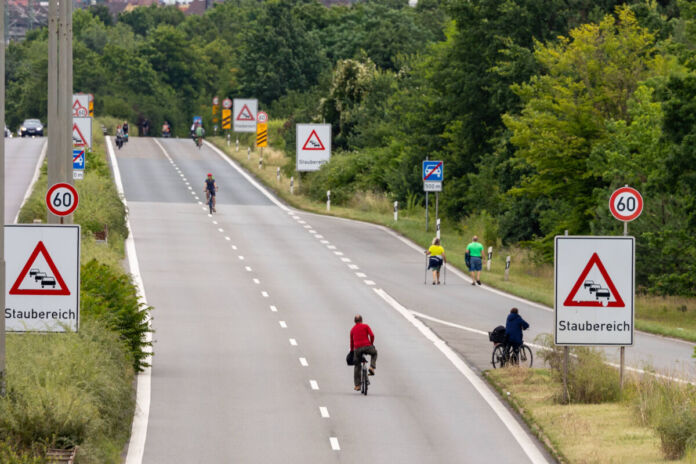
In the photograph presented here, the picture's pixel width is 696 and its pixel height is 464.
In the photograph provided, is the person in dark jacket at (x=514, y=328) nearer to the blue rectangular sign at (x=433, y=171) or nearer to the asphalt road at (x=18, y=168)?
the blue rectangular sign at (x=433, y=171)

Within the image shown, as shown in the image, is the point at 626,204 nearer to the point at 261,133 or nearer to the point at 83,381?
the point at 83,381

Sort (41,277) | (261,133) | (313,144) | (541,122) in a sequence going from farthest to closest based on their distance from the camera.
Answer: (261,133), (313,144), (541,122), (41,277)

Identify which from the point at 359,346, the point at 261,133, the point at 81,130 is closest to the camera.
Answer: the point at 359,346

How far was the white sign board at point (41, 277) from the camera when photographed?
51.3 feet

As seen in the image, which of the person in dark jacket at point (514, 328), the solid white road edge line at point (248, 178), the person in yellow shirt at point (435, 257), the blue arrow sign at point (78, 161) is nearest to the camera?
the person in dark jacket at point (514, 328)

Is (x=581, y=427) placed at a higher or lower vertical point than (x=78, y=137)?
lower

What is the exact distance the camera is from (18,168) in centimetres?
6431

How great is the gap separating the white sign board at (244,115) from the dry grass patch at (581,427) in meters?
58.6

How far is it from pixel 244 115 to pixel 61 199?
5617cm

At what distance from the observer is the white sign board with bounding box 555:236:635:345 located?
19.0 m

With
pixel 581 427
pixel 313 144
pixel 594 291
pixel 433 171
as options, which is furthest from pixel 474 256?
pixel 313 144

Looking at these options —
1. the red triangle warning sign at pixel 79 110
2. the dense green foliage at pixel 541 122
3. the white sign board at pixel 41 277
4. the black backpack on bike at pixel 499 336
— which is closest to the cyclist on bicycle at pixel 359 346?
the black backpack on bike at pixel 499 336

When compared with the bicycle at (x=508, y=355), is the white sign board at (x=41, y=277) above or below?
above

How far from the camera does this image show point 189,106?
149625mm
